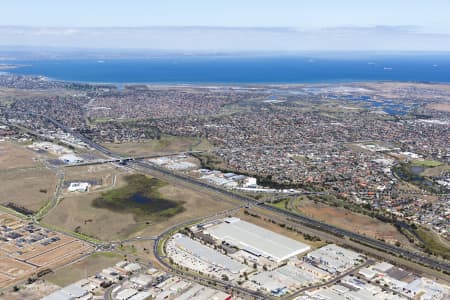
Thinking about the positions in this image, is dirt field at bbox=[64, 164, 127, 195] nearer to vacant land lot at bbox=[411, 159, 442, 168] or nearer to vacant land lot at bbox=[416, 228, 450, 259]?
A: vacant land lot at bbox=[416, 228, 450, 259]

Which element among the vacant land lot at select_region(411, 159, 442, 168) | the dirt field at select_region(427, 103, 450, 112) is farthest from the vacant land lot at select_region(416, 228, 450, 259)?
the dirt field at select_region(427, 103, 450, 112)

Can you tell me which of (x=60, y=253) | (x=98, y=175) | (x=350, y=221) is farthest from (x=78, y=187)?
(x=350, y=221)

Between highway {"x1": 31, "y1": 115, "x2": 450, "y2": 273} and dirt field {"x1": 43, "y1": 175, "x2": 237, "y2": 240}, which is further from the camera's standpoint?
dirt field {"x1": 43, "y1": 175, "x2": 237, "y2": 240}

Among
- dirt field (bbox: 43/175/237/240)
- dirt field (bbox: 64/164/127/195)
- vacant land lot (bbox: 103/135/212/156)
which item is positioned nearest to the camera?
dirt field (bbox: 43/175/237/240)

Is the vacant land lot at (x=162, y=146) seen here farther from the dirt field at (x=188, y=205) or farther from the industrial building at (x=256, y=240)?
the industrial building at (x=256, y=240)

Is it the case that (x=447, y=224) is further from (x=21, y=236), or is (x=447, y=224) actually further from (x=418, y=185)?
(x=21, y=236)

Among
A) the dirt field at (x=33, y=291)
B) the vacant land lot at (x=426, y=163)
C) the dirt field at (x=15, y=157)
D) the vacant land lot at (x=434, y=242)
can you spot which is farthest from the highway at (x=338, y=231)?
the vacant land lot at (x=426, y=163)

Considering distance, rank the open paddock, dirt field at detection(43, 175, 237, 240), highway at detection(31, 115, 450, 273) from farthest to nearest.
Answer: dirt field at detection(43, 175, 237, 240)
highway at detection(31, 115, 450, 273)
the open paddock

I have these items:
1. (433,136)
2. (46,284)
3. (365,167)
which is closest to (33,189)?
(46,284)
